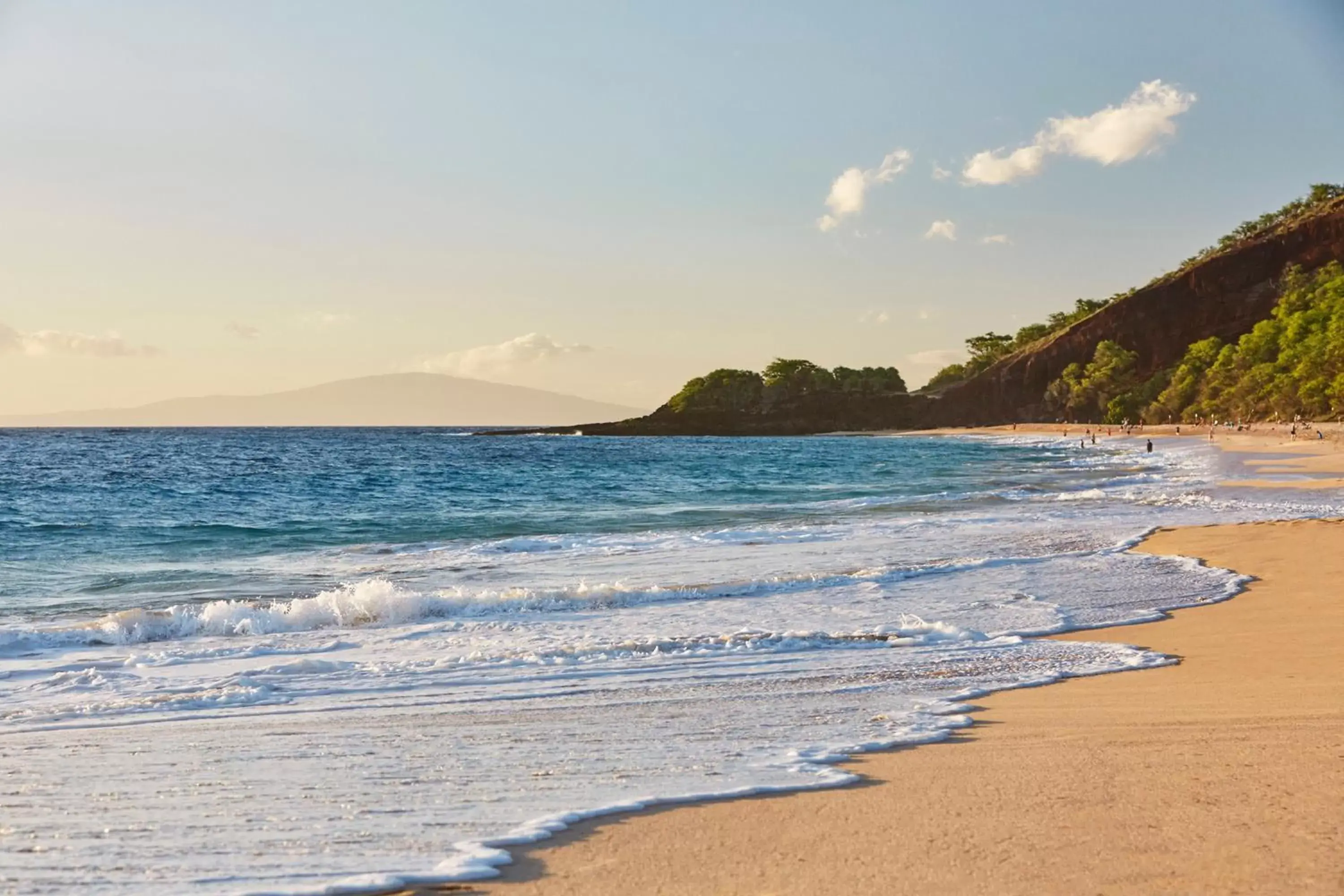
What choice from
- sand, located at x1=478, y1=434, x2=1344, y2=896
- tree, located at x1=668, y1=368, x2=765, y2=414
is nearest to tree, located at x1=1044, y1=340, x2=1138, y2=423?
tree, located at x1=668, y1=368, x2=765, y2=414

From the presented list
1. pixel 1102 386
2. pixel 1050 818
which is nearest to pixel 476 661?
pixel 1050 818

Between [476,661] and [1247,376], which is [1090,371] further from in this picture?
[476,661]

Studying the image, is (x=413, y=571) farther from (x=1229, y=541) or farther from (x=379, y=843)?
(x=1229, y=541)

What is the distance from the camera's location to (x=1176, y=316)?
145 metres

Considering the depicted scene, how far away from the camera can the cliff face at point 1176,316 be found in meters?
138

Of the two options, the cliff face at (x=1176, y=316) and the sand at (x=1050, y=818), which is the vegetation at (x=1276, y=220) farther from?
the sand at (x=1050, y=818)

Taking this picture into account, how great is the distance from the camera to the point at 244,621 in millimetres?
10836

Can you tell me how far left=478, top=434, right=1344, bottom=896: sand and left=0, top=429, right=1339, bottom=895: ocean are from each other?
0.33m

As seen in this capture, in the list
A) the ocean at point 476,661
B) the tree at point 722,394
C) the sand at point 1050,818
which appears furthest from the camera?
the tree at point 722,394

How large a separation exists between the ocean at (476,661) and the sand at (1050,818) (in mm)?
330

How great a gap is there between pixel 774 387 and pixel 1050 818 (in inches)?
7079

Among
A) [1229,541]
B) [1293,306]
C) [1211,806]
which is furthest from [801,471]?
[1293,306]

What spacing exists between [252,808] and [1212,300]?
16207 centimetres

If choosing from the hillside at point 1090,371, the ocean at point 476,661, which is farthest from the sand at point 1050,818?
the hillside at point 1090,371
